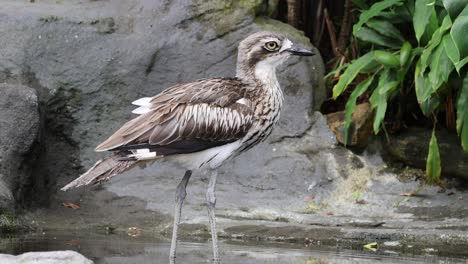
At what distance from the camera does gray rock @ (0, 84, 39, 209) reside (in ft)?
30.7

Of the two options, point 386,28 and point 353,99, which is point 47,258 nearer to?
point 353,99

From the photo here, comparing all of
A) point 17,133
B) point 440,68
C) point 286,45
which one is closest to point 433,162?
point 440,68

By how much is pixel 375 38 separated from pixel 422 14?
2.95 feet

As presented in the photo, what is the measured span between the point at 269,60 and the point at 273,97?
0.36 m

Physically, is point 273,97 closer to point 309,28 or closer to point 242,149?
point 242,149

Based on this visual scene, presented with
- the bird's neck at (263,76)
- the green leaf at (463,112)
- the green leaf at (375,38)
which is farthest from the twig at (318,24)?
the bird's neck at (263,76)

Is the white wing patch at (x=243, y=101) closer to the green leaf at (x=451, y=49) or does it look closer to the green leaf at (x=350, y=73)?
the green leaf at (x=350, y=73)

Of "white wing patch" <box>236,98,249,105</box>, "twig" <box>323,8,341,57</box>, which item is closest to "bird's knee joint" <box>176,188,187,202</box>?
"white wing patch" <box>236,98,249,105</box>

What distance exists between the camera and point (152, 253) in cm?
811

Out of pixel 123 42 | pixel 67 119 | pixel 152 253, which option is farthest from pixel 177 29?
pixel 152 253

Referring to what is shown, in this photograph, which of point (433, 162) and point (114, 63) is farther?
point (114, 63)

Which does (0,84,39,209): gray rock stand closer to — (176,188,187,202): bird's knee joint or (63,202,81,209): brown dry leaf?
(63,202,81,209): brown dry leaf

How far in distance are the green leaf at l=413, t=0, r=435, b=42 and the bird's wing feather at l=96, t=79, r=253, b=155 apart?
1.88 metres

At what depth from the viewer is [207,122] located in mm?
8133
